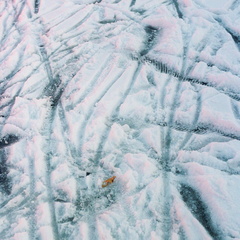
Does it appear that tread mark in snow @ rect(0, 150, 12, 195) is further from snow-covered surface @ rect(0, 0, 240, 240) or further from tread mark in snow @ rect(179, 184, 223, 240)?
tread mark in snow @ rect(179, 184, 223, 240)

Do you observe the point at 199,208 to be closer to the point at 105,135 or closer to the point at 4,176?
the point at 105,135

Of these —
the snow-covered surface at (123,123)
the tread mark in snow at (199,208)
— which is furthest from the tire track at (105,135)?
the tread mark in snow at (199,208)

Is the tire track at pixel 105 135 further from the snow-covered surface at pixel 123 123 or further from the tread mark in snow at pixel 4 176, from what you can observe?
the tread mark in snow at pixel 4 176

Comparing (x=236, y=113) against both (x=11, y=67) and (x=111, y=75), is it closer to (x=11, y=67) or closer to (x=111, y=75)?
(x=111, y=75)

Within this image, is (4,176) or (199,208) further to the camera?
(4,176)

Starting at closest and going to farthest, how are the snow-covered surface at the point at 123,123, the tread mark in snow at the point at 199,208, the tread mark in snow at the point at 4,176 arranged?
the tread mark in snow at the point at 199,208 < the snow-covered surface at the point at 123,123 < the tread mark in snow at the point at 4,176

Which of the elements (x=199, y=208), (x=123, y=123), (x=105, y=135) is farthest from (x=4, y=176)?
(x=199, y=208)

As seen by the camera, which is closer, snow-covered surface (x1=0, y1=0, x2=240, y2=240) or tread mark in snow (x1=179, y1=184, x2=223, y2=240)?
tread mark in snow (x1=179, y1=184, x2=223, y2=240)

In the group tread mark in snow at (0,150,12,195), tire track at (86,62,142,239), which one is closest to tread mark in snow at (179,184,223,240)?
tire track at (86,62,142,239)
